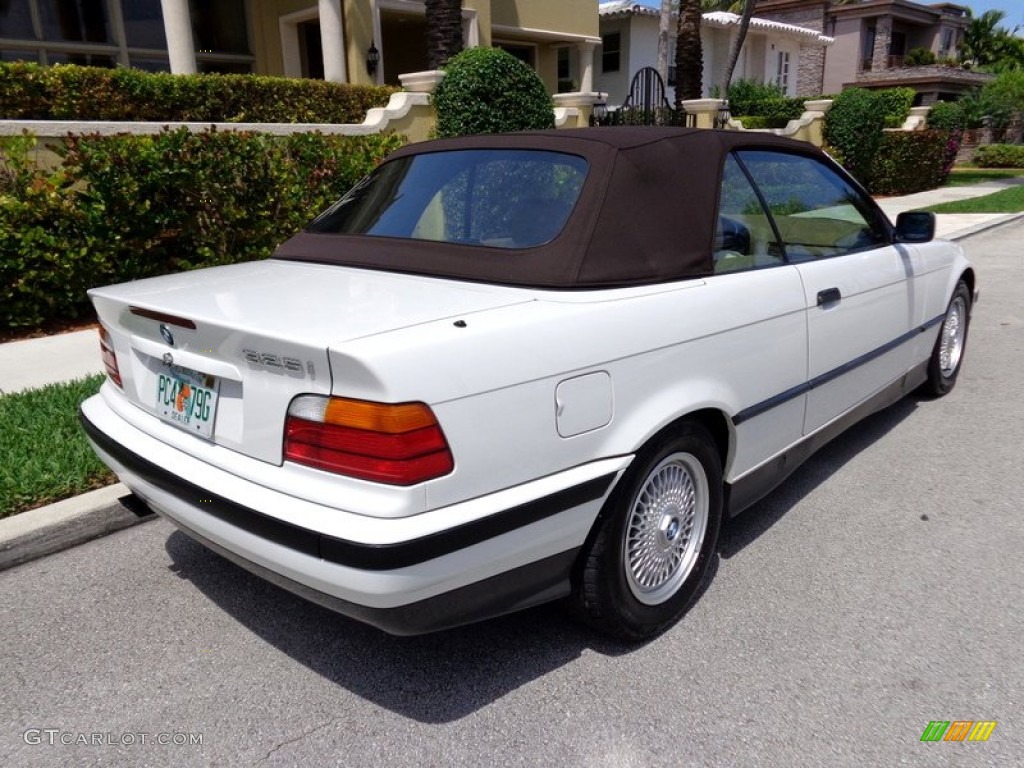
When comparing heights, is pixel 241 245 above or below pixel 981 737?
above

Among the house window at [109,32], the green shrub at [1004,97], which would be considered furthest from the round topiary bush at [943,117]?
the green shrub at [1004,97]

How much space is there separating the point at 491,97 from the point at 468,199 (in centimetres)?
767

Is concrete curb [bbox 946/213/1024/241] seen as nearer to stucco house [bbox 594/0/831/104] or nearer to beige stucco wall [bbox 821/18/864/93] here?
stucco house [bbox 594/0/831/104]

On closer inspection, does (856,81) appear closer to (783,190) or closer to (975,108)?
(975,108)

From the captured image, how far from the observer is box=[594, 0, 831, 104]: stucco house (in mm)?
31016

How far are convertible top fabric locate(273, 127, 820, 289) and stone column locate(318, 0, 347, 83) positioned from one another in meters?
12.8

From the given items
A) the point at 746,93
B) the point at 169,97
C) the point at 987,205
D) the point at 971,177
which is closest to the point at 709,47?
the point at 746,93

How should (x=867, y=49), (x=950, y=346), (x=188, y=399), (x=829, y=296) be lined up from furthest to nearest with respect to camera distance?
(x=867, y=49) → (x=950, y=346) → (x=829, y=296) → (x=188, y=399)

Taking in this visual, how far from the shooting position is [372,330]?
2.23 metres

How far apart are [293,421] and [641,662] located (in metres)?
1.40

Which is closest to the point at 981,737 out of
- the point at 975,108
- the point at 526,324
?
the point at 526,324

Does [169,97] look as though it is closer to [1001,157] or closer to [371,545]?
[371,545]

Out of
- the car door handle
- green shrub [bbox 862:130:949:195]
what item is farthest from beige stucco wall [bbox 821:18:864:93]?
the car door handle

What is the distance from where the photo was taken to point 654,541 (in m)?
2.87
